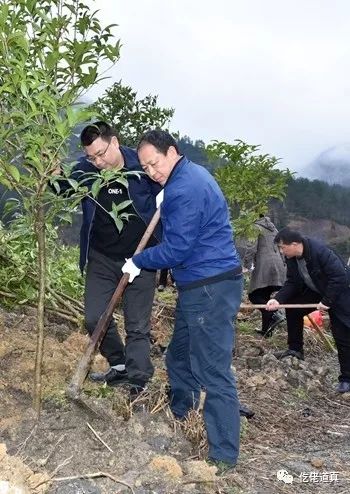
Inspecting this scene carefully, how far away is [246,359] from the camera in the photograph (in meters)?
6.09

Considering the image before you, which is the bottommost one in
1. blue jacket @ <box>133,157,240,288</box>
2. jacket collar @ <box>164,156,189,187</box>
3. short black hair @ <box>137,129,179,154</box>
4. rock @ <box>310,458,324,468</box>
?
rock @ <box>310,458,324,468</box>

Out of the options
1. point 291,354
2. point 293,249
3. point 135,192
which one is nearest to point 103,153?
point 135,192

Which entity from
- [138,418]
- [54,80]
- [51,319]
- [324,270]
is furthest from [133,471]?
[324,270]

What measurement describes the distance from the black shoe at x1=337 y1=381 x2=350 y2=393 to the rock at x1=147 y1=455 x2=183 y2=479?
9.62ft

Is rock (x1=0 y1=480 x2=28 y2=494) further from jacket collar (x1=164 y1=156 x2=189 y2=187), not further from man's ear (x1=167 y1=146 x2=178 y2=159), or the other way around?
man's ear (x1=167 y1=146 x2=178 y2=159)

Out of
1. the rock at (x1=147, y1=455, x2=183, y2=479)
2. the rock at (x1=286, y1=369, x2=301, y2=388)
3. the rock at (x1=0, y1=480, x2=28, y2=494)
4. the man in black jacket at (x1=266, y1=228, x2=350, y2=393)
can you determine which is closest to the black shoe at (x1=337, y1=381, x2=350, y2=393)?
the man in black jacket at (x1=266, y1=228, x2=350, y2=393)

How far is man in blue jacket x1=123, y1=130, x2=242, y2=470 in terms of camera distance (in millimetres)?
3309

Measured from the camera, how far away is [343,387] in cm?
570

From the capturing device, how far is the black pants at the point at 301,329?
5.80 m

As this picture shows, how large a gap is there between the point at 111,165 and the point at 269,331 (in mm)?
4376

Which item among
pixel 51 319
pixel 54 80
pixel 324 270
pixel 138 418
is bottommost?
pixel 138 418

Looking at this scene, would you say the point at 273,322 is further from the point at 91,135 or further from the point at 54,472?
the point at 54,472

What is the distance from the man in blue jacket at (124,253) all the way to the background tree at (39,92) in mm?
580

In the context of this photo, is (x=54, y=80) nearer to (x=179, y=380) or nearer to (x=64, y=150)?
(x=64, y=150)
